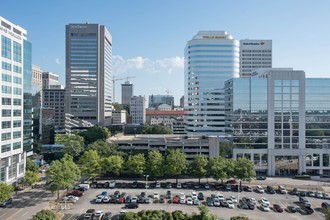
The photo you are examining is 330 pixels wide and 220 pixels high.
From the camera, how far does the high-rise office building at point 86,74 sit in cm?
14362

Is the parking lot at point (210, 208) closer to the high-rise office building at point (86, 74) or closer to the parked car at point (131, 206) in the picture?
the parked car at point (131, 206)

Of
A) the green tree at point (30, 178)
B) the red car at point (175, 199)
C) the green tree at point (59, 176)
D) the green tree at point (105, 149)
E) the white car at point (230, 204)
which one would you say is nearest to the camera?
the white car at point (230, 204)

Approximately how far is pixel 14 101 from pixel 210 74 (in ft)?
221

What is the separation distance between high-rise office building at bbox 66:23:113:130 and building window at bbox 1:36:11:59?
86.3 metres

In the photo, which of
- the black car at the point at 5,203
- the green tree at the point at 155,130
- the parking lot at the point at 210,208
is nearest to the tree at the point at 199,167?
the parking lot at the point at 210,208

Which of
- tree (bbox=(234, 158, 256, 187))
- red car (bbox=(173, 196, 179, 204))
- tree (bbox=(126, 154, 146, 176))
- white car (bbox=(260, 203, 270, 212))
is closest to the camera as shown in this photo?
white car (bbox=(260, 203, 270, 212))

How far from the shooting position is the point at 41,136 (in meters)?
83.0

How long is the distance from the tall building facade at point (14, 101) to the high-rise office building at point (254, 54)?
414ft

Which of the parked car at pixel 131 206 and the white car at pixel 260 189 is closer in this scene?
the parked car at pixel 131 206

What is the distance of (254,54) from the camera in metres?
169

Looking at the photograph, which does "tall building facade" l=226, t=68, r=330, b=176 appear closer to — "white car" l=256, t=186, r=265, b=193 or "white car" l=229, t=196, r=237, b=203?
"white car" l=256, t=186, r=265, b=193

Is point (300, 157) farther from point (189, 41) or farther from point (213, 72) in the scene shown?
point (189, 41)

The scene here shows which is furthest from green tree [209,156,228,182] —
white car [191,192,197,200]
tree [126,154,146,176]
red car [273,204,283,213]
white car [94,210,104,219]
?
white car [94,210,104,219]

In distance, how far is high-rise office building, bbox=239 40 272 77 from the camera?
6604 inches
